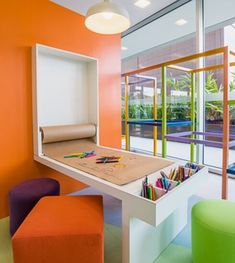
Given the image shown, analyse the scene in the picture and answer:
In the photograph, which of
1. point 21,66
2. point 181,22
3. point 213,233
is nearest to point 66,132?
point 21,66

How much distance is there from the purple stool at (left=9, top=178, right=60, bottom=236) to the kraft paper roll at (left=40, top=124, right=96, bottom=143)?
60 cm

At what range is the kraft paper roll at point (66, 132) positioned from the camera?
7.82 ft

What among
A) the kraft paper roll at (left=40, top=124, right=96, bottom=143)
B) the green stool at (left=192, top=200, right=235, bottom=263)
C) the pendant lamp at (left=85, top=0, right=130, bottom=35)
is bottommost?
the green stool at (left=192, top=200, right=235, bottom=263)

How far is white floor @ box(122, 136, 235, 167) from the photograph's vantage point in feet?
12.8

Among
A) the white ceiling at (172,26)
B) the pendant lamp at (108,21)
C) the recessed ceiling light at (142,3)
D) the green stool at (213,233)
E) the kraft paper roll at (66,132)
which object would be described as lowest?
the green stool at (213,233)

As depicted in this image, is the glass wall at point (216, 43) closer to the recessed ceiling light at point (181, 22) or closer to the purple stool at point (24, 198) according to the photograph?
the recessed ceiling light at point (181, 22)

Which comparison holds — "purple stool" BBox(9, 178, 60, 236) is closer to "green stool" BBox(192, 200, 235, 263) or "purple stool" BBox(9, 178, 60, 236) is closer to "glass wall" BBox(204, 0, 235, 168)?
"green stool" BBox(192, 200, 235, 263)

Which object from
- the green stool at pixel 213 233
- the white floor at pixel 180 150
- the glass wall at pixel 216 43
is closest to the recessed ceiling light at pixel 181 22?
the glass wall at pixel 216 43

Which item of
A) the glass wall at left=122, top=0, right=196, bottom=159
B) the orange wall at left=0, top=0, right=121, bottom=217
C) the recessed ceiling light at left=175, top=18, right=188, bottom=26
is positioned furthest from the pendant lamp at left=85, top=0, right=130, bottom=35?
the recessed ceiling light at left=175, top=18, right=188, bottom=26

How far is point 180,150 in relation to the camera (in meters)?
4.63

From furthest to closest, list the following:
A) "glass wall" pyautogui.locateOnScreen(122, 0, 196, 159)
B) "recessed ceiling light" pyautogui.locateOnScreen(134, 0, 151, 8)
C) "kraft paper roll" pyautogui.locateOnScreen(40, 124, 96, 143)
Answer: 1. "glass wall" pyautogui.locateOnScreen(122, 0, 196, 159)
2. "recessed ceiling light" pyautogui.locateOnScreen(134, 0, 151, 8)
3. "kraft paper roll" pyautogui.locateOnScreen(40, 124, 96, 143)

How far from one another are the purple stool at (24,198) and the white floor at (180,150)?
278 cm

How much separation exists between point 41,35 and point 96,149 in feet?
5.02

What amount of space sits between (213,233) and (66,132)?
6.09ft
